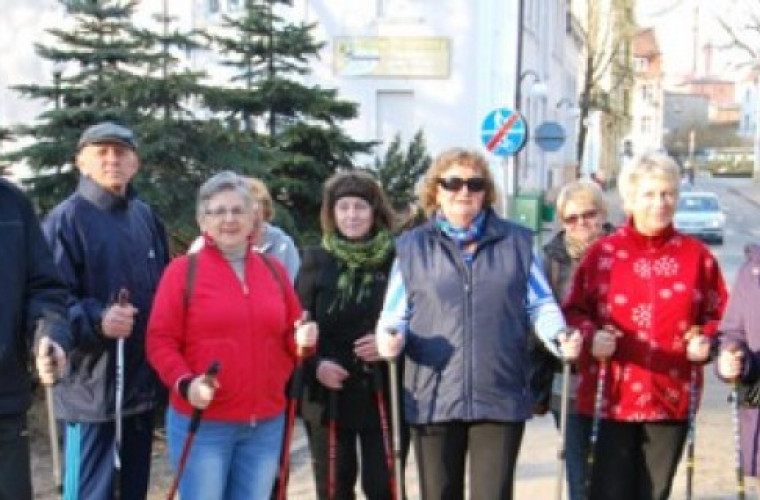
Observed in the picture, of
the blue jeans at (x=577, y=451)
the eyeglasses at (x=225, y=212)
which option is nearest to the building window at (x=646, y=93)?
the blue jeans at (x=577, y=451)

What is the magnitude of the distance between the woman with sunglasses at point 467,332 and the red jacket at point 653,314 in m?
0.27

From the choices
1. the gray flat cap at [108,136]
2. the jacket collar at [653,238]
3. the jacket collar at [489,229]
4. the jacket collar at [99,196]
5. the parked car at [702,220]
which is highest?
the gray flat cap at [108,136]

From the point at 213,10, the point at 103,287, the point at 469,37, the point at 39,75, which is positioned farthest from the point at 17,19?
the point at 103,287

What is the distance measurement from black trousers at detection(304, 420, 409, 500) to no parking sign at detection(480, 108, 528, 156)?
479 inches

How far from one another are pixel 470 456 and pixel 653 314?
0.96 m

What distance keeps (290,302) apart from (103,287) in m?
0.84

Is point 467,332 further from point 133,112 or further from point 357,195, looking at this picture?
point 133,112

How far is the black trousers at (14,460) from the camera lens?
386 cm

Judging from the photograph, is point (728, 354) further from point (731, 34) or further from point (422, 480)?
point (731, 34)

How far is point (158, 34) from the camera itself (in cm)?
1030

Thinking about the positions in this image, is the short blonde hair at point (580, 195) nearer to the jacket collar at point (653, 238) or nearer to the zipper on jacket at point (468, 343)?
the jacket collar at point (653, 238)

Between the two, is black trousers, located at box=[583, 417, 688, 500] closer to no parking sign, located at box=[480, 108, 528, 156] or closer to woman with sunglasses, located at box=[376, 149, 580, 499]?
woman with sunglasses, located at box=[376, 149, 580, 499]

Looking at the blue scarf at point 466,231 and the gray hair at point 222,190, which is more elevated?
the gray hair at point 222,190

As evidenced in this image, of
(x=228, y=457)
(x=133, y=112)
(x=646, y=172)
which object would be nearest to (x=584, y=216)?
(x=646, y=172)
